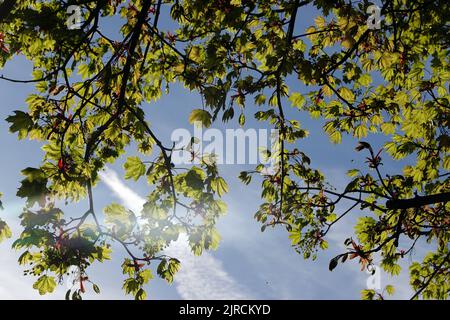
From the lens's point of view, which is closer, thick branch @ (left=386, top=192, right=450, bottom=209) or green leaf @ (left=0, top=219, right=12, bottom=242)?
green leaf @ (left=0, top=219, right=12, bottom=242)

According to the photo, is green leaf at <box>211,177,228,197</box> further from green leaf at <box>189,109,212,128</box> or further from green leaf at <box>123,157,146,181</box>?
green leaf at <box>123,157,146,181</box>

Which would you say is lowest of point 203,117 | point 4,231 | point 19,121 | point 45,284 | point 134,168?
point 45,284

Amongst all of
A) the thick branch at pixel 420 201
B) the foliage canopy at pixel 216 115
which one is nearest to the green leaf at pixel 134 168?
the foliage canopy at pixel 216 115

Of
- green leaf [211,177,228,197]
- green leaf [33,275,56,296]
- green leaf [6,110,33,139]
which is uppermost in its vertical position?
green leaf [6,110,33,139]

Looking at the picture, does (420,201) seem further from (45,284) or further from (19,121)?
(19,121)

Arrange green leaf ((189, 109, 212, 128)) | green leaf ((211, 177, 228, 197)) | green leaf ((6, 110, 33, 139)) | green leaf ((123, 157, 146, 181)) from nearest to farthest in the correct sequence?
green leaf ((189, 109, 212, 128))
green leaf ((6, 110, 33, 139))
green leaf ((211, 177, 228, 197))
green leaf ((123, 157, 146, 181))

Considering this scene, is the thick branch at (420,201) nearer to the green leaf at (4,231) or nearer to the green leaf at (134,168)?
the green leaf at (134,168)

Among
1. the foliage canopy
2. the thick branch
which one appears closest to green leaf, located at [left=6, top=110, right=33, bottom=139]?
the foliage canopy

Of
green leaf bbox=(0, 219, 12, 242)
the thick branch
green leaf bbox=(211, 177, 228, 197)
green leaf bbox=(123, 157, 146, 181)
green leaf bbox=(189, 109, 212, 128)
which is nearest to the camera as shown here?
green leaf bbox=(189, 109, 212, 128)

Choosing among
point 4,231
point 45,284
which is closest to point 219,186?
point 45,284

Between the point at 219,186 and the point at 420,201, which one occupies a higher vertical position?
the point at 219,186

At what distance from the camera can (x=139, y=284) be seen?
5.89m

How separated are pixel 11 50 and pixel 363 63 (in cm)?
712
